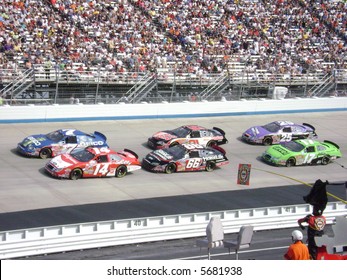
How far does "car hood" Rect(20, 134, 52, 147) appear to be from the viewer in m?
32.6

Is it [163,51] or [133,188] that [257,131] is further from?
[163,51]

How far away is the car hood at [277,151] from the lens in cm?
3444

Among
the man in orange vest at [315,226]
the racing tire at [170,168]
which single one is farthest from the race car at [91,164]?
the man in orange vest at [315,226]

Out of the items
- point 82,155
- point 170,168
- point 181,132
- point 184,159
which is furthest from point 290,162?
point 82,155

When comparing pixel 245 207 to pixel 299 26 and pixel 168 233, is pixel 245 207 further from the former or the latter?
pixel 299 26

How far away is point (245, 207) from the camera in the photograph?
28.0 metres

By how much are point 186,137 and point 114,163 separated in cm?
503

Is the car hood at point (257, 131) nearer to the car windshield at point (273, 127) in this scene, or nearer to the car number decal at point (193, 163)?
the car windshield at point (273, 127)

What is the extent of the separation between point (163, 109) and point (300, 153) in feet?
28.6

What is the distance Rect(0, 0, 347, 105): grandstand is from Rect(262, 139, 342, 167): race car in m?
8.33

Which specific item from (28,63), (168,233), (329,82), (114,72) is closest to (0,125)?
(28,63)

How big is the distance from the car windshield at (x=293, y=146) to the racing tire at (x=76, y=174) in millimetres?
8952

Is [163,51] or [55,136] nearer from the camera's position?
[55,136]

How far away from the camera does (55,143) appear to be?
32.7 m
